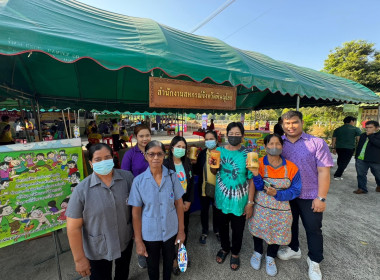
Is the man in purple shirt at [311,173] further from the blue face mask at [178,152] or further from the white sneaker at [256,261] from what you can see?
the blue face mask at [178,152]

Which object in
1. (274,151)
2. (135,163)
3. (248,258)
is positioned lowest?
(248,258)

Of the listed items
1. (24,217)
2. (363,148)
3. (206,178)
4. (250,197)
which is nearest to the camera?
(24,217)

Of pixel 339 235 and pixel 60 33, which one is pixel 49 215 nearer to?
pixel 60 33

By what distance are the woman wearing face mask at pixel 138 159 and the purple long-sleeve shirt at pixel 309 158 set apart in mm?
1833

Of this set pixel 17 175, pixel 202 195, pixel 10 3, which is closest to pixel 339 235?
pixel 202 195

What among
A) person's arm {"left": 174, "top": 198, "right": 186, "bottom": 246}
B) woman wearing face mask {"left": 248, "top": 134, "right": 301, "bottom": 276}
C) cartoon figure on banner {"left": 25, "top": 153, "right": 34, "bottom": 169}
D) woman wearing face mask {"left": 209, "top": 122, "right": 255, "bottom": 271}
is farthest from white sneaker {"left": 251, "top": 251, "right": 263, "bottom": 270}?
cartoon figure on banner {"left": 25, "top": 153, "right": 34, "bottom": 169}

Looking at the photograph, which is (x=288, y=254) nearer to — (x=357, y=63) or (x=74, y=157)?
(x=74, y=157)

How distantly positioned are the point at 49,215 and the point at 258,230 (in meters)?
2.45

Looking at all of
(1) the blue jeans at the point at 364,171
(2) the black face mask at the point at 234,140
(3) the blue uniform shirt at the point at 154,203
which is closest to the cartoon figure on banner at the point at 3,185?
(3) the blue uniform shirt at the point at 154,203

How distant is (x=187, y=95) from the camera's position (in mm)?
2547

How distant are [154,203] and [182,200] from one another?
46cm

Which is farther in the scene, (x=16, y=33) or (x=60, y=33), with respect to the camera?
(x=60, y=33)

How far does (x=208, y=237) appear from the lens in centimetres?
280

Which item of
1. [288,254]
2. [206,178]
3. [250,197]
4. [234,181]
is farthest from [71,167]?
[288,254]
